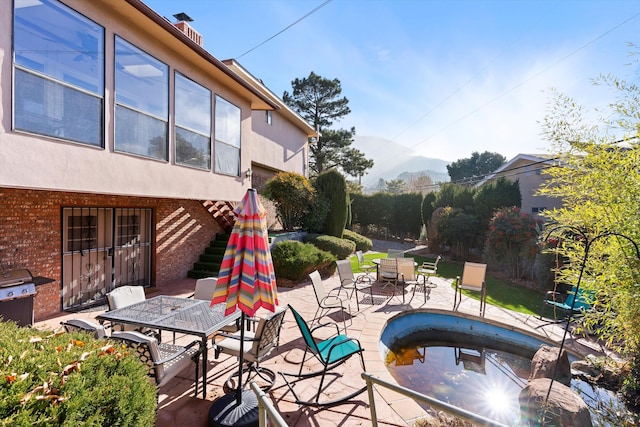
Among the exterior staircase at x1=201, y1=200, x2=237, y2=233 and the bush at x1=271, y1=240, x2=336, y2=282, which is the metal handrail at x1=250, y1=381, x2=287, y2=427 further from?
the exterior staircase at x1=201, y1=200, x2=237, y2=233

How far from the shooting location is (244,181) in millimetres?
9898

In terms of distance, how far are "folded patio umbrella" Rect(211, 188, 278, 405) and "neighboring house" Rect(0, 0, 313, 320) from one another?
3599 millimetres

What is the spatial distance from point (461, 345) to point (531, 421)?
2742 millimetres

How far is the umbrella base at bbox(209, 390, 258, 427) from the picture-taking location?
299 centimetres

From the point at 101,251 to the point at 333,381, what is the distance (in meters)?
6.85

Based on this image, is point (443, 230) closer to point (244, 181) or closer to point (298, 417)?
point (244, 181)

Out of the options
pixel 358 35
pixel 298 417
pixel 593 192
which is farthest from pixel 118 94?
pixel 358 35

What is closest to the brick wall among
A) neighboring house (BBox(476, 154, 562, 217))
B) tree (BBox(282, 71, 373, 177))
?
neighboring house (BBox(476, 154, 562, 217))

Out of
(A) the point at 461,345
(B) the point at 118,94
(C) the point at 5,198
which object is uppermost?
(B) the point at 118,94

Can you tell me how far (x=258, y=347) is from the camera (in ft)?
12.0

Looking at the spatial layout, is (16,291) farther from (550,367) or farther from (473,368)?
(550,367)

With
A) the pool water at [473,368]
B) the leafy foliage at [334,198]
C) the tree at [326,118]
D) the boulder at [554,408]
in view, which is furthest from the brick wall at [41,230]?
the tree at [326,118]

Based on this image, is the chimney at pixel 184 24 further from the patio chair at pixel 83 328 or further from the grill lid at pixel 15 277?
the patio chair at pixel 83 328

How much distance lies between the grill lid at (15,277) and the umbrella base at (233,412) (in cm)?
446
